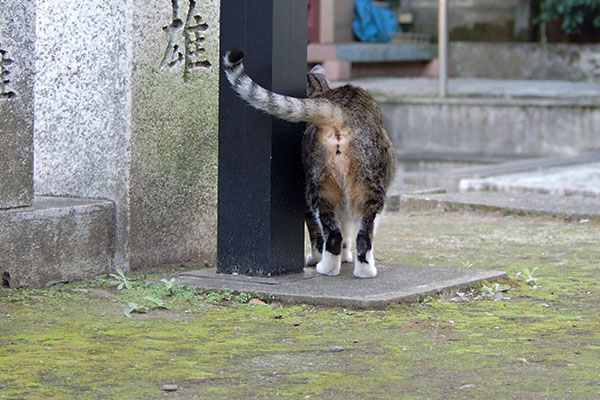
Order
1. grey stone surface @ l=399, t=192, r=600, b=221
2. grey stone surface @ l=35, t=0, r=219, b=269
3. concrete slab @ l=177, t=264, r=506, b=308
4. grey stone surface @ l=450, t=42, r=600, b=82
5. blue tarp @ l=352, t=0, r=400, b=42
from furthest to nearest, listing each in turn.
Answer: grey stone surface @ l=450, t=42, r=600, b=82
blue tarp @ l=352, t=0, r=400, b=42
grey stone surface @ l=399, t=192, r=600, b=221
grey stone surface @ l=35, t=0, r=219, b=269
concrete slab @ l=177, t=264, r=506, b=308

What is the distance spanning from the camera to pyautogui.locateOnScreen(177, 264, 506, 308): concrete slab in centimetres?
485

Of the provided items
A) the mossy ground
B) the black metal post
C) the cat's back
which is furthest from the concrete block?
the black metal post

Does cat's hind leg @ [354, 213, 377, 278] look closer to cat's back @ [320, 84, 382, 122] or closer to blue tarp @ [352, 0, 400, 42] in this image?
cat's back @ [320, 84, 382, 122]

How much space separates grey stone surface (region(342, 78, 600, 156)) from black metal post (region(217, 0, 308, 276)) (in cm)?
900

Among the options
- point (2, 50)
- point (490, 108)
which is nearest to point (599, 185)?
point (490, 108)

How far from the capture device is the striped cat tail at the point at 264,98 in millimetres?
4914

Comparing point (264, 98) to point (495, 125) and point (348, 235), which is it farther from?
point (495, 125)

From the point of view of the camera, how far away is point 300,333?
4340 millimetres

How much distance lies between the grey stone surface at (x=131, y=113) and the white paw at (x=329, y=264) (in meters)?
0.94

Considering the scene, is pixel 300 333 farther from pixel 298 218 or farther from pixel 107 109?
pixel 107 109

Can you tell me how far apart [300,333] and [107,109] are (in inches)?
77.4

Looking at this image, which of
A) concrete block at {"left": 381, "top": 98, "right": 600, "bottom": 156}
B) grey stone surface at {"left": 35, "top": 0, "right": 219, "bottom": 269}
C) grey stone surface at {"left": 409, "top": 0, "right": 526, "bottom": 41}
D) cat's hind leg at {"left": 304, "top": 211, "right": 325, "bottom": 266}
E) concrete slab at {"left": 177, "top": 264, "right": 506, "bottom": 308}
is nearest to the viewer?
concrete slab at {"left": 177, "top": 264, "right": 506, "bottom": 308}

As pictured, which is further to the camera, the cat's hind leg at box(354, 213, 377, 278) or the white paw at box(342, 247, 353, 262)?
the white paw at box(342, 247, 353, 262)

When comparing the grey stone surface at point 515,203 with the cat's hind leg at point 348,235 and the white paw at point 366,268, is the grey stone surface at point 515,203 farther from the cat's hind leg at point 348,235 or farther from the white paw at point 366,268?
the white paw at point 366,268
